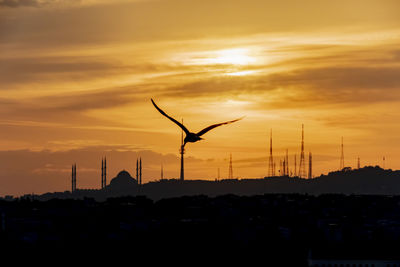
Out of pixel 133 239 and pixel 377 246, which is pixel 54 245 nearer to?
pixel 133 239

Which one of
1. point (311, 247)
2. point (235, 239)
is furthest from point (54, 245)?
point (311, 247)

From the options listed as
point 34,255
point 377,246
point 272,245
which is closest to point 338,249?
point 377,246

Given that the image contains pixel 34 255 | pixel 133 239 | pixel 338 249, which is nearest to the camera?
pixel 338 249

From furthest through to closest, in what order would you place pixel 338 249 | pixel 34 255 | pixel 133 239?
pixel 133 239, pixel 34 255, pixel 338 249

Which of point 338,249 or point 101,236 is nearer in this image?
point 338,249

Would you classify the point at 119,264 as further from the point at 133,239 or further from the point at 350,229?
the point at 350,229

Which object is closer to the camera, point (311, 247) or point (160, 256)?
point (311, 247)

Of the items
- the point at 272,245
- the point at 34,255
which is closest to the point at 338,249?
the point at 272,245
